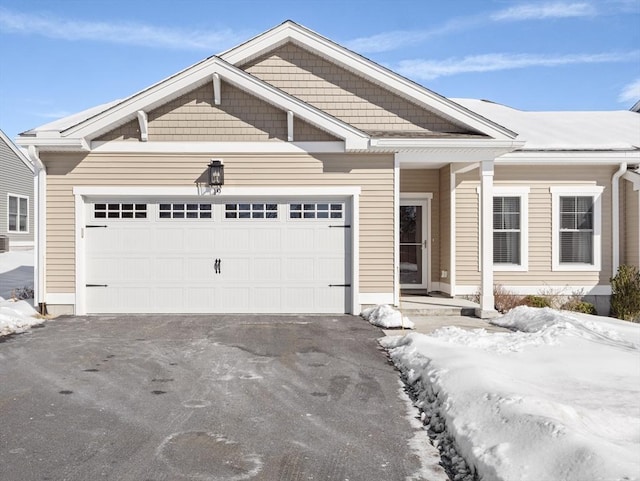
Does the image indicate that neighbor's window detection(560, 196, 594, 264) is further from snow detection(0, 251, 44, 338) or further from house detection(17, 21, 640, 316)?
snow detection(0, 251, 44, 338)

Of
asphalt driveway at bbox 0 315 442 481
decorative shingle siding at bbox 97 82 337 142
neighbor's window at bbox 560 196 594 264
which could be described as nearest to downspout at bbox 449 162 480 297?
neighbor's window at bbox 560 196 594 264

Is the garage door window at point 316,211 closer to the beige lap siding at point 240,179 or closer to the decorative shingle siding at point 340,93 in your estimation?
the beige lap siding at point 240,179

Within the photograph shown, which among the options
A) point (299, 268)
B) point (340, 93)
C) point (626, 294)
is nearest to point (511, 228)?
point (626, 294)

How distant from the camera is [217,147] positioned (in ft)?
34.9

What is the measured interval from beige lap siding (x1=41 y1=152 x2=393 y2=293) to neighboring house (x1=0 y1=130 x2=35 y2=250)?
15726 millimetres

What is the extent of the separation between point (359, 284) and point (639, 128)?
414 inches

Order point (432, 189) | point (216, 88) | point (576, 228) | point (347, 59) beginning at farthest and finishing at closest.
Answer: point (432, 189) → point (576, 228) → point (347, 59) → point (216, 88)

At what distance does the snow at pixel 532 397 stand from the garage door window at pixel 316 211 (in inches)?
134

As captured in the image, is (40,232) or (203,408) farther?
(40,232)

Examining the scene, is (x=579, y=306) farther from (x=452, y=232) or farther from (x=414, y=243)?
(x=414, y=243)

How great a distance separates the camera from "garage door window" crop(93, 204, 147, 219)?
10.8 metres

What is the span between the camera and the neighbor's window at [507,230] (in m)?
12.8

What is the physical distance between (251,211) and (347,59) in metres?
3.80

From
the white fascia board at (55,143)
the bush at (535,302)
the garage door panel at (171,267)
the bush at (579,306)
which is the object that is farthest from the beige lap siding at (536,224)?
the white fascia board at (55,143)
